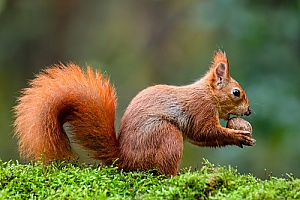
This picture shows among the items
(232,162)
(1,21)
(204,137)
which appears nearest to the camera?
(204,137)

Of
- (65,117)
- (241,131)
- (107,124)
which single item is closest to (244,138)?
(241,131)

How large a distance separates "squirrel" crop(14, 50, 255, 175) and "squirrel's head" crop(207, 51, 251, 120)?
0.18 metres

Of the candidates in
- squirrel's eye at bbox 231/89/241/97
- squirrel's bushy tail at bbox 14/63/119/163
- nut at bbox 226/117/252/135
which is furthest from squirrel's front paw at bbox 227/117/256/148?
squirrel's bushy tail at bbox 14/63/119/163

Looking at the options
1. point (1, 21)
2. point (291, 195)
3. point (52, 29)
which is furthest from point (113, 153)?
point (52, 29)

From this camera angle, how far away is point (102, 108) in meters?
2.94

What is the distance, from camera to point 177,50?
672 centimetres

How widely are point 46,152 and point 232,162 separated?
1.98m

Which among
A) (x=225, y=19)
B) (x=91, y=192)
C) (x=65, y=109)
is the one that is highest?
(x=225, y=19)

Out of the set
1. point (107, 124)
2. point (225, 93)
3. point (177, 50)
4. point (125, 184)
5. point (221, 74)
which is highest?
point (177, 50)

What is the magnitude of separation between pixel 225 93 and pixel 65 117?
3.08 feet

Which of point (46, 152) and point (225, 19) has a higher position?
point (225, 19)

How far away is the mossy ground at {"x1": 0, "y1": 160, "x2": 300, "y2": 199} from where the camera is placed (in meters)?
2.35

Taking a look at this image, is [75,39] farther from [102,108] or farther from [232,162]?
[102,108]

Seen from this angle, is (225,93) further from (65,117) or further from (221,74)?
(65,117)
